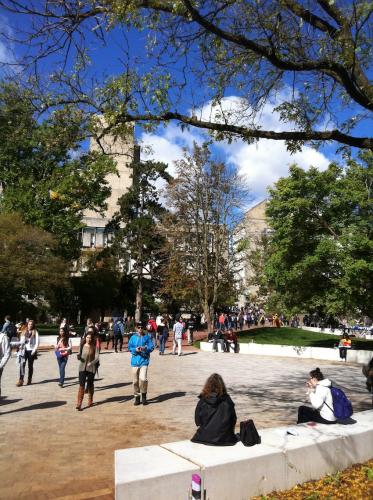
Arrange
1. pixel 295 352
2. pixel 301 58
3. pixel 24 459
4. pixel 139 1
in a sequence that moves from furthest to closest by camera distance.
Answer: pixel 295 352 → pixel 301 58 → pixel 139 1 → pixel 24 459

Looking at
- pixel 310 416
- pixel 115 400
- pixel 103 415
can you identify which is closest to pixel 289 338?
pixel 115 400

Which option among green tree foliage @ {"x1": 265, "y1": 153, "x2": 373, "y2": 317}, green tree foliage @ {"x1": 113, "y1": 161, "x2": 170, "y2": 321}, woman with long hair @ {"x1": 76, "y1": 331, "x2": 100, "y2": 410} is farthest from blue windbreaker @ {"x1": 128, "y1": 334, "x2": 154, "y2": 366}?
green tree foliage @ {"x1": 113, "y1": 161, "x2": 170, "y2": 321}

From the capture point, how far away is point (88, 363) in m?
9.91

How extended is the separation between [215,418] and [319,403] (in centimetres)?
189

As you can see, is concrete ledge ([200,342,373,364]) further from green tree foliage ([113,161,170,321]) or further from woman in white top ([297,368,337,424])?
green tree foliage ([113,161,170,321])

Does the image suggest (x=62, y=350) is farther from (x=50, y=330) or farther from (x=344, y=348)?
(x=50, y=330)

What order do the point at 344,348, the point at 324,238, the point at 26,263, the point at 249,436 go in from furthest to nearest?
1. the point at 26,263
2. the point at 324,238
3. the point at 344,348
4. the point at 249,436

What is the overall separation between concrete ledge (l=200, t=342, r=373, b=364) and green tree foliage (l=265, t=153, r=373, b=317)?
2.49 meters

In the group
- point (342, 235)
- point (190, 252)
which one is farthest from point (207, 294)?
point (342, 235)

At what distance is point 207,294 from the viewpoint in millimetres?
32562

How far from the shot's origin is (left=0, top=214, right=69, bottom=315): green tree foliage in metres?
26.7

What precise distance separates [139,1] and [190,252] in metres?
26.8

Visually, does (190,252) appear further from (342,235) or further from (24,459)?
(24,459)

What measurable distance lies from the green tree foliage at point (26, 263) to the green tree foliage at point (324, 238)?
13.1 meters
